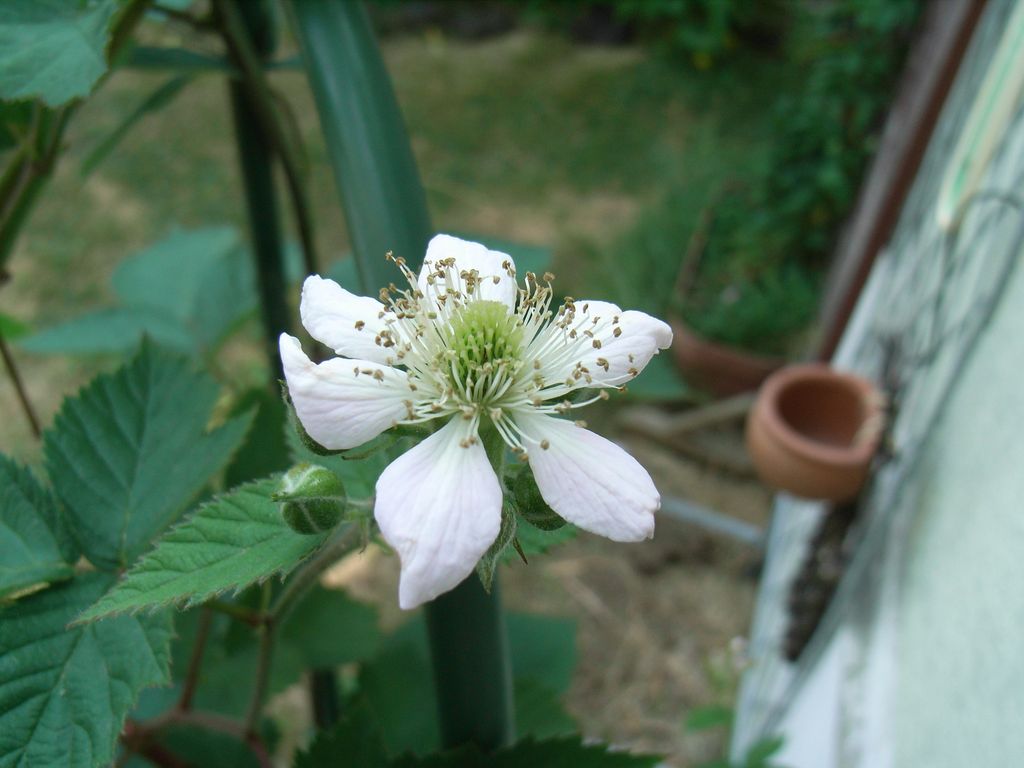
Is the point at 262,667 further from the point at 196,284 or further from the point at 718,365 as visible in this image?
the point at 718,365

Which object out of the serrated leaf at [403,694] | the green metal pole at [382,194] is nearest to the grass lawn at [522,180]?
the serrated leaf at [403,694]

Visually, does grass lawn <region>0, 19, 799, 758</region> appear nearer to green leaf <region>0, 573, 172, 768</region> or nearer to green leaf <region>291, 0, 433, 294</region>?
green leaf <region>0, 573, 172, 768</region>

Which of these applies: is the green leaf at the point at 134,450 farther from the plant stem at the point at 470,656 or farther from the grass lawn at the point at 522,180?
the grass lawn at the point at 522,180

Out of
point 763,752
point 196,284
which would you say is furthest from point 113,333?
point 763,752

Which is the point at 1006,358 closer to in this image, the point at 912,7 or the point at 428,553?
the point at 428,553

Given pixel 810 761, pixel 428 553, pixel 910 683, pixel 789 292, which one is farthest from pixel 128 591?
pixel 789 292
